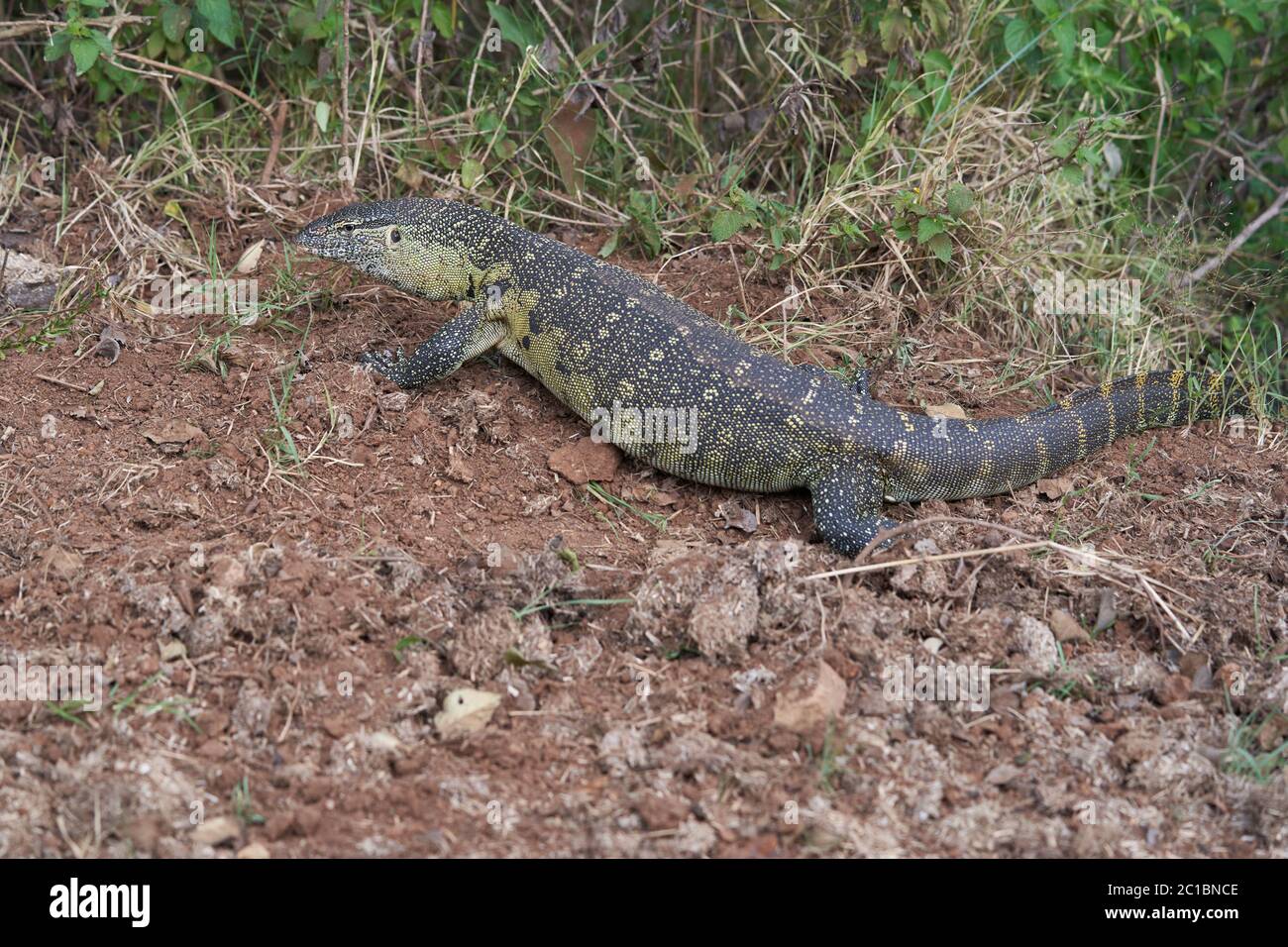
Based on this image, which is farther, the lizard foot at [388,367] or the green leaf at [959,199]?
the green leaf at [959,199]

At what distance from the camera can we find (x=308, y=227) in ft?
24.7

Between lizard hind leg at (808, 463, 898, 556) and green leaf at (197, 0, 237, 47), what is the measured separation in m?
4.80

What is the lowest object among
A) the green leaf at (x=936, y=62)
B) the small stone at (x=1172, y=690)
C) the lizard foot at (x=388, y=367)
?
the small stone at (x=1172, y=690)

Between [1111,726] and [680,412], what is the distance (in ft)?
9.11

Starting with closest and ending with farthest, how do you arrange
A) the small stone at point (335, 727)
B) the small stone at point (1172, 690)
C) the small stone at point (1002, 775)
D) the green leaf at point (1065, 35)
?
the small stone at point (335, 727) < the small stone at point (1002, 775) < the small stone at point (1172, 690) < the green leaf at point (1065, 35)

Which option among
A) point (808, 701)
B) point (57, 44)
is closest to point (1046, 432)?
point (808, 701)

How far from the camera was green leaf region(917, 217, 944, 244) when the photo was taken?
780 cm

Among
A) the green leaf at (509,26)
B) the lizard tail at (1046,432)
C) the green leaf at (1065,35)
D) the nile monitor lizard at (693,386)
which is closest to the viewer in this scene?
the nile monitor lizard at (693,386)

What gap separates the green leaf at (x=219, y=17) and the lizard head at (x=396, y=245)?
149 cm

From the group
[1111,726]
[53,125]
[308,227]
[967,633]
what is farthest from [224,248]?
[1111,726]

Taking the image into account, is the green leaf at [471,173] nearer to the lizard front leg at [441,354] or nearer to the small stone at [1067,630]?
the lizard front leg at [441,354]

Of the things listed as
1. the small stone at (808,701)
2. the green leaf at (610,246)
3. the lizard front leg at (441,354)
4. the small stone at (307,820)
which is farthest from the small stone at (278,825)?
the green leaf at (610,246)

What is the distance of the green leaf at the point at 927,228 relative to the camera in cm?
780
